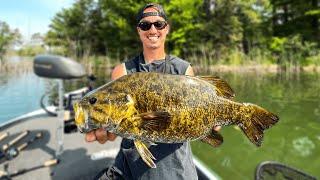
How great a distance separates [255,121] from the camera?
2.64m

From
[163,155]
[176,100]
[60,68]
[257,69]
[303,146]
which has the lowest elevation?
[303,146]

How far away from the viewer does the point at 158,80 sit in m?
2.70

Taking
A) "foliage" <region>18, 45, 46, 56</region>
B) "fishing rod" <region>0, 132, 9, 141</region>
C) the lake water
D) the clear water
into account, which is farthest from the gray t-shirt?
"foliage" <region>18, 45, 46, 56</region>

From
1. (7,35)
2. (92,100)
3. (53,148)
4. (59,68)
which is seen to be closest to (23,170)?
(53,148)

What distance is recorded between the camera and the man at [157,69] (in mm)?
3232

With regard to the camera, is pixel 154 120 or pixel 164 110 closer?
pixel 154 120

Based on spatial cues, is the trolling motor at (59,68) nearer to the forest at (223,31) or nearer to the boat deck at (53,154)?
the boat deck at (53,154)

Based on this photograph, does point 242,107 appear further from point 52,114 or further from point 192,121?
point 52,114

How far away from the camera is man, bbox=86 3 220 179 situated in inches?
127

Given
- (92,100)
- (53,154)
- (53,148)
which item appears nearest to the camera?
(92,100)

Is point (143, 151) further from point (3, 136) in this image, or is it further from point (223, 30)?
point (223, 30)

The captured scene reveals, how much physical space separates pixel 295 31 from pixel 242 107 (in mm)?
42925

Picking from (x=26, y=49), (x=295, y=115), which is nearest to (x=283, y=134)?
(x=295, y=115)

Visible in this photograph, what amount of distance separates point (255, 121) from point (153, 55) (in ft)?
3.34
